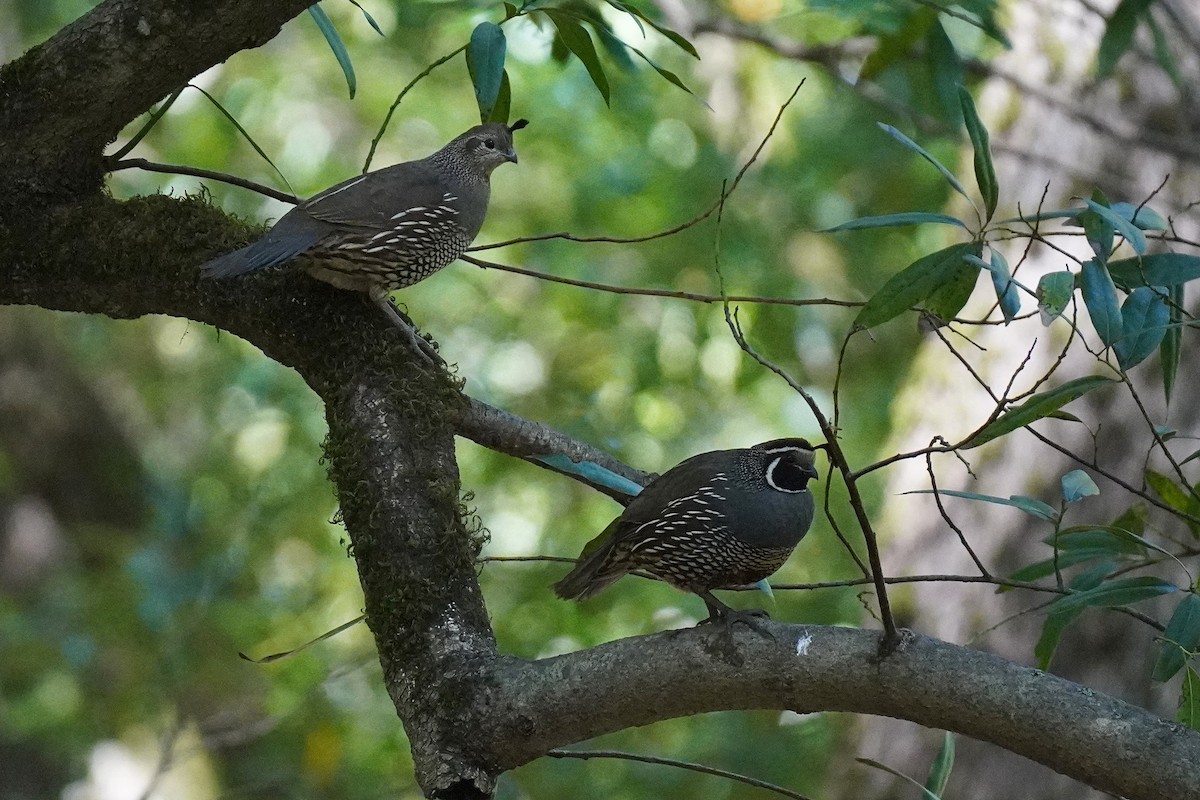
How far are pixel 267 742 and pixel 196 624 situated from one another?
1.74 metres

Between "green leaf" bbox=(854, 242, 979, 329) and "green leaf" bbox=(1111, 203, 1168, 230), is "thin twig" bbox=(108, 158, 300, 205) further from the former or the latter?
"green leaf" bbox=(1111, 203, 1168, 230)

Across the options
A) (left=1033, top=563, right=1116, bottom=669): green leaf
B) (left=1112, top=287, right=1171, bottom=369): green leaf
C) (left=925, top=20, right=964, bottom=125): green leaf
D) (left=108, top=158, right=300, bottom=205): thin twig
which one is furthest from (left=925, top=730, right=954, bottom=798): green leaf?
(left=925, top=20, right=964, bottom=125): green leaf

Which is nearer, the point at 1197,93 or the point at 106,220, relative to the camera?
the point at 106,220

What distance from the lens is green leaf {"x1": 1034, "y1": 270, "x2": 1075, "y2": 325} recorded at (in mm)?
2244

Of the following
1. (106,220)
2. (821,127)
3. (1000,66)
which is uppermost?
(821,127)

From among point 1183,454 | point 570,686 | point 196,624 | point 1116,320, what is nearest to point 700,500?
point 570,686

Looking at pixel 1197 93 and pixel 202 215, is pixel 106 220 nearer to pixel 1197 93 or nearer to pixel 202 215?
pixel 202 215

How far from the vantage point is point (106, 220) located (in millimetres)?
3213

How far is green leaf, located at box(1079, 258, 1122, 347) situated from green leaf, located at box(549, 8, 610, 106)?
128 centimetres

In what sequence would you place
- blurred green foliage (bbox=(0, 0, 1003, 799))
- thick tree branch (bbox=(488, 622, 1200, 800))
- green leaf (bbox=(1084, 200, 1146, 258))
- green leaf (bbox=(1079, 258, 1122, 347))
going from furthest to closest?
blurred green foliage (bbox=(0, 0, 1003, 799)) → green leaf (bbox=(1079, 258, 1122, 347)) → green leaf (bbox=(1084, 200, 1146, 258)) → thick tree branch (bbox=(488, 622, 1200, 800))

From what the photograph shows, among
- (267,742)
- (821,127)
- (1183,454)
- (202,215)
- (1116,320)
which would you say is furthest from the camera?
(821,127)

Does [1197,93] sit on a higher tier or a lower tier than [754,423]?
lower

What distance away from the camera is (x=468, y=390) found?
25.7 feet

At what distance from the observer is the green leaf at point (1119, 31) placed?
4035 millimetres
